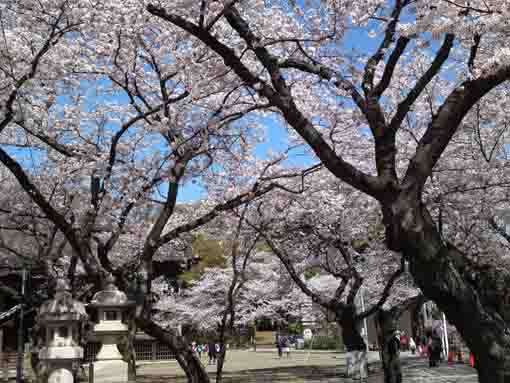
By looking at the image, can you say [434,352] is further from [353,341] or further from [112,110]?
[112,110]

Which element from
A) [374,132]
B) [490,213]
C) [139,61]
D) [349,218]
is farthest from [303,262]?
[374,132]

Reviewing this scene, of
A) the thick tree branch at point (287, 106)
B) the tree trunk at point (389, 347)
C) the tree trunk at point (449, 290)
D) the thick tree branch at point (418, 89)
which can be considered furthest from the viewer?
the tree trunk at point (389, 347)

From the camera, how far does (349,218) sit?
51.5 feet

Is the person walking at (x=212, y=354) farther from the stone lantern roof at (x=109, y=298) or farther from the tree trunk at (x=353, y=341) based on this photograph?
the stone lantern roof at (x=109, y=298)

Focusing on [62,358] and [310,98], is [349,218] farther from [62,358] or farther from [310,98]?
[62,358]

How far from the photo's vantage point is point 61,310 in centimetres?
871

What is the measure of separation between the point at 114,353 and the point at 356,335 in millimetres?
7853

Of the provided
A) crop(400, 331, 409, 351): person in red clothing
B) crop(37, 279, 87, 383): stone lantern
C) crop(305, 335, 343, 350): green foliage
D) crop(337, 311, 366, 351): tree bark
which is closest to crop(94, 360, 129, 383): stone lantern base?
crop(37, 279, 87, 383): stone lantern

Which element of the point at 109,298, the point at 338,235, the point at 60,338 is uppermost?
the point at 338,235

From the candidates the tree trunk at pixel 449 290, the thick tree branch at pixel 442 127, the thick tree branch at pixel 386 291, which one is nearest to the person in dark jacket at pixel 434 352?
the thick tree branch at pixel 386 291

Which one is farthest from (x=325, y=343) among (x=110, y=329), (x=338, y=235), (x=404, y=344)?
(x=110, y=329)

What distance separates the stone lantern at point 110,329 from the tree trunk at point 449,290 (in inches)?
209

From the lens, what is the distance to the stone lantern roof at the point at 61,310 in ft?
28.5

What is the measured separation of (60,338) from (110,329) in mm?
1077
